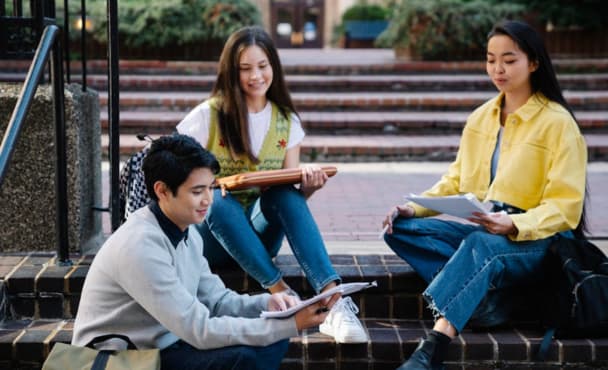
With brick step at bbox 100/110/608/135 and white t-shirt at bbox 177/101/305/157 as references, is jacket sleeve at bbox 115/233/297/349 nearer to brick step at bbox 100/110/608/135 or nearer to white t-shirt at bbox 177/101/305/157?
white t-shirt at bbox 177/101/305/157

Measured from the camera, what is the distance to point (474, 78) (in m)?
10.1

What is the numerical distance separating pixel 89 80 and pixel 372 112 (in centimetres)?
327

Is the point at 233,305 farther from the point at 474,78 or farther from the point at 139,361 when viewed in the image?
the point at 474,78

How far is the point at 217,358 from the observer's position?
8.36 ft

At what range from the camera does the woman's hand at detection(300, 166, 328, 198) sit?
349 centimetres

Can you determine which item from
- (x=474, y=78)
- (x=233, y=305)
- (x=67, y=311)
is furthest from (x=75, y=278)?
(x=474, y=78)

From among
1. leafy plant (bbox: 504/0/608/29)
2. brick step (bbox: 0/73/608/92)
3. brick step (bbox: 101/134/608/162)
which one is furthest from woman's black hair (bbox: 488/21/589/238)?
leafy plant (bbox: 504/0/608/29)

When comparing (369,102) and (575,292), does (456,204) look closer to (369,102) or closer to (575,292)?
(575,292)

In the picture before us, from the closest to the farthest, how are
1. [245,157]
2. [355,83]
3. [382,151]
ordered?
1. [245,157]
2. [382,151]
3. [355,83]

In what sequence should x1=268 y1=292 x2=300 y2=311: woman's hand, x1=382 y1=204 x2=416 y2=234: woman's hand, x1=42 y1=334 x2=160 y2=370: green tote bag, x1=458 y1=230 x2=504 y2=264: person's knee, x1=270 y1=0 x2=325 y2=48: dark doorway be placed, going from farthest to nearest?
1. x1=270 y1=0 x2=325 y2=48: dark doorway
2. x1=382 y1=204 x2=416 y2=234: woman's hand
3. x1=458 y1=230 x2=504 y2=264: person's knee
4. x1=268 y1=292 x2=300 y2=311: woman's hand
5. x1=42 y1=334 x2=160 y2=370: green tote bag

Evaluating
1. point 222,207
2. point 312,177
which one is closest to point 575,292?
point 312,177

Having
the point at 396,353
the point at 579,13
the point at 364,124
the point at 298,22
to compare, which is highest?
the point at 298,22

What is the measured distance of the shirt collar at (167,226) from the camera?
2.59m

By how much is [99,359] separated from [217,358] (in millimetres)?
349
